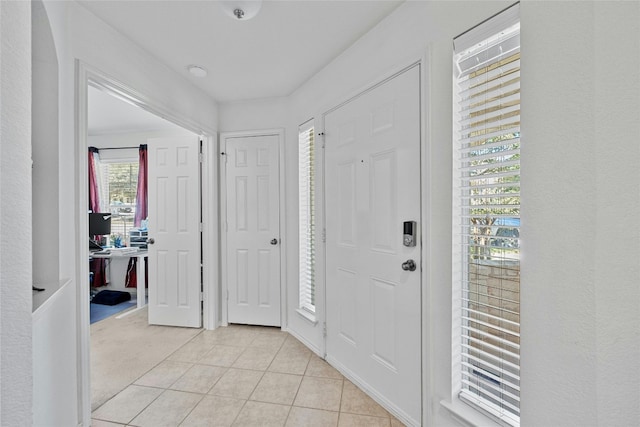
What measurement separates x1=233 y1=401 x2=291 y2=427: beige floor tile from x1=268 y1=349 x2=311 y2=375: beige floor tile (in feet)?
1.36

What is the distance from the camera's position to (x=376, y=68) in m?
1.92

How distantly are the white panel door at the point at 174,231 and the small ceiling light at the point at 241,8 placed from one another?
1.75 m

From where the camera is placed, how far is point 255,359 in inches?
98.7

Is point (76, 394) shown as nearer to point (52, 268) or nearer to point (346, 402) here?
point (52, 268)

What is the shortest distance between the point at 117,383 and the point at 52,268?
112cm

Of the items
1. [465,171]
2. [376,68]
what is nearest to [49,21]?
[376,68]

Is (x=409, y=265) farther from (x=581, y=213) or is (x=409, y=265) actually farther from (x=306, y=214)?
(x=306, y=214)

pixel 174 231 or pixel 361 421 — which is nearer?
pixel 361 421

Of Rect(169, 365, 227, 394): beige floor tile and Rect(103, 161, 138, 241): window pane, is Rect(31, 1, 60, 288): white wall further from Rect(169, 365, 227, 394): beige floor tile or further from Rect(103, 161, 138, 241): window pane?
Rect(103, 161, 138, 241): window pane

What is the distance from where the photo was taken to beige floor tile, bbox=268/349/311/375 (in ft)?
7.61

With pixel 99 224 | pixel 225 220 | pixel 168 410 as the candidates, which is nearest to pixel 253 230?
pixel 225 220

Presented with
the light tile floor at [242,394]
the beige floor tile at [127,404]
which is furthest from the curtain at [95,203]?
the beige floor tile at [127,404]

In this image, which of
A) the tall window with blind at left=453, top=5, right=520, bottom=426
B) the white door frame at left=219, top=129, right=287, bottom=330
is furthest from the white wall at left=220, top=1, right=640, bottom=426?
the white door frame at left=219, top=129, right=287, bottom=330

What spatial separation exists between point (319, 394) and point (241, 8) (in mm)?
2372
